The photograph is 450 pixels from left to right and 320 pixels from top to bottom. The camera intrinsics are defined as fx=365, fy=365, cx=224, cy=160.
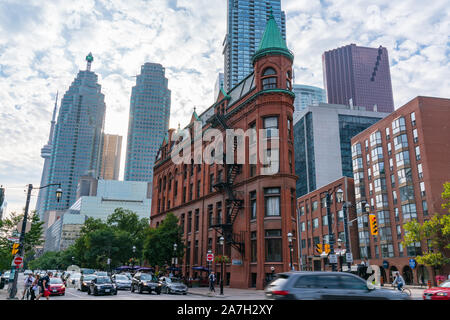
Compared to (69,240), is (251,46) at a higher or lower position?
higher

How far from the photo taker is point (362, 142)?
80.7m

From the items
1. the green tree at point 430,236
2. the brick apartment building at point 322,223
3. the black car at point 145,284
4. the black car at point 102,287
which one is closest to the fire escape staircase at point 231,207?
the black car at point 145,284

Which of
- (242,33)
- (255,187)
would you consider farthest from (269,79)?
(242,33)

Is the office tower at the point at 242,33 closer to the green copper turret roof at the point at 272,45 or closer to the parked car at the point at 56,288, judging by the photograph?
the green copper turret roof at the point at 272,45

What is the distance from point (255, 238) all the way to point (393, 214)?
1612 inches

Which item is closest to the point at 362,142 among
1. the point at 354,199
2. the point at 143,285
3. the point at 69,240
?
the point at 354,199

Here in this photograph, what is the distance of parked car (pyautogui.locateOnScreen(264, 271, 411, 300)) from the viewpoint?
1261 cm

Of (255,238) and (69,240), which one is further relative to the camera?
(69,240)

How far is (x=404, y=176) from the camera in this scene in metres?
65.7

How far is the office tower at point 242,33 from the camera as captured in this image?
175m

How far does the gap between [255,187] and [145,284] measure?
15328 millimetres

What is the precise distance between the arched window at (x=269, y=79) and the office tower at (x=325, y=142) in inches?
3031

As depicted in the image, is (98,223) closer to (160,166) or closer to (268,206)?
(160,166)

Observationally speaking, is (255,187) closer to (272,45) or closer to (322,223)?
(272,45)
